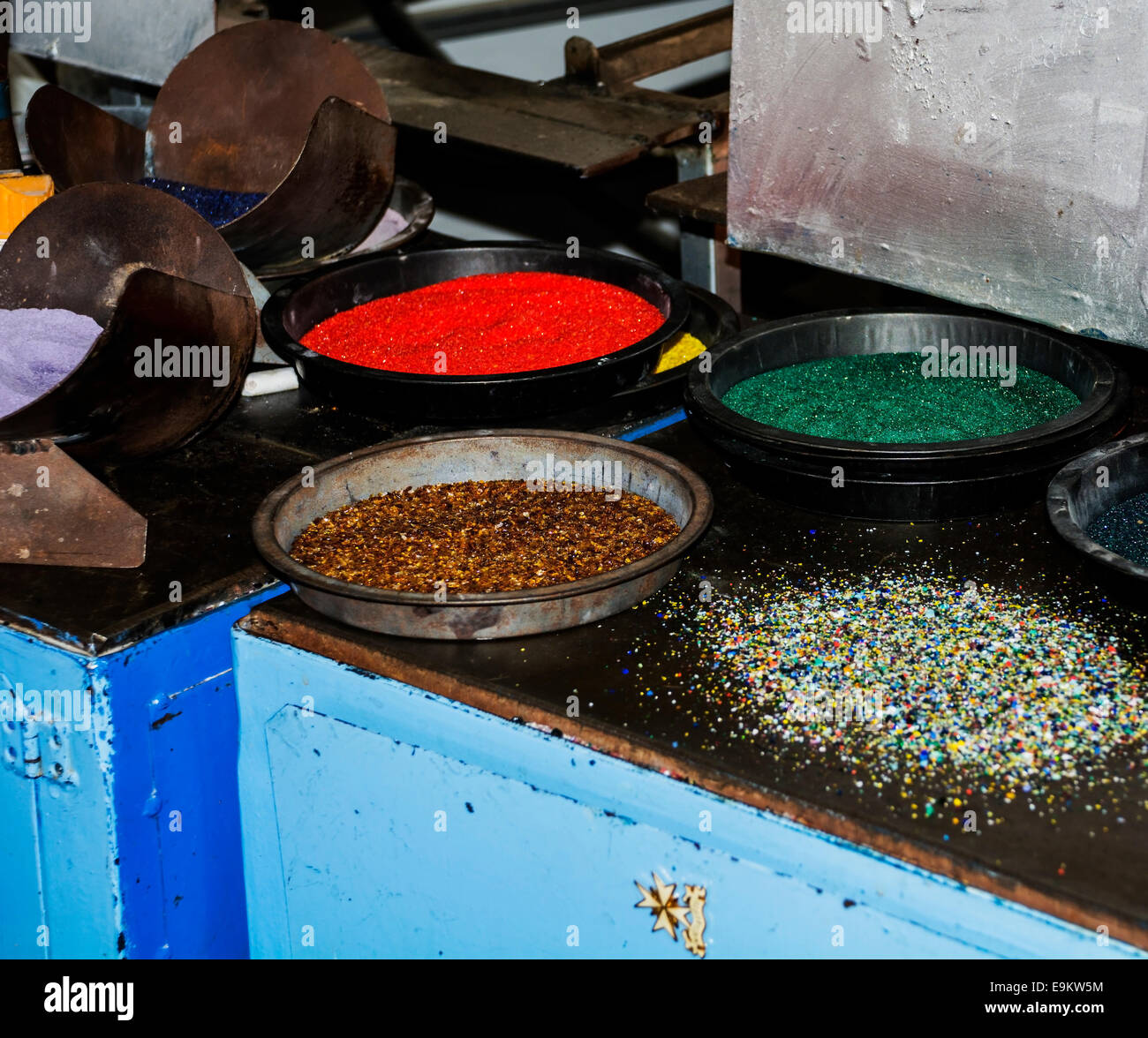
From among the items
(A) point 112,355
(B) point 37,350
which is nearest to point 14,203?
(B) point 37,350

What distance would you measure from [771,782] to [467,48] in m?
4.05

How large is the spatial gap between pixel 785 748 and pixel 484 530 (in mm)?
469

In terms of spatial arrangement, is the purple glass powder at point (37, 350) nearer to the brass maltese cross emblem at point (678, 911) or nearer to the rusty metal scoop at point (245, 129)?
the rusty metal scoop at point (245, 129)

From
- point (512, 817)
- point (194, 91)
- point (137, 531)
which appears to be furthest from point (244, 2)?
point (512, 817)

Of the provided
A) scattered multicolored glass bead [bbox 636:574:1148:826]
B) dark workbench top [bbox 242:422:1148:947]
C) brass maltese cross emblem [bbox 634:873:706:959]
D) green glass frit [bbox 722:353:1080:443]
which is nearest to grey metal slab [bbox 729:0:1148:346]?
green glass frit [bbox 722:353:1080:443]

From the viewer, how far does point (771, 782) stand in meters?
1.16

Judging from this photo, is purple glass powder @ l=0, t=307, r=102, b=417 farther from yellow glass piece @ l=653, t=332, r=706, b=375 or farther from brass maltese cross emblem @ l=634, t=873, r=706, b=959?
brass maltese cross emblem @ l=634, t=873, r=706, b=959

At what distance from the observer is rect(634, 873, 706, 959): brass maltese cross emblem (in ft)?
4.01

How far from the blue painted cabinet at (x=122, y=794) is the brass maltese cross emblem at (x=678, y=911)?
0.56 meters

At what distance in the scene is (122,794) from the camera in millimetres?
1479

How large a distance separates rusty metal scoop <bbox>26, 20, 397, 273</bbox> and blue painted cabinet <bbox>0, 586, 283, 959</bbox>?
37.4 inches

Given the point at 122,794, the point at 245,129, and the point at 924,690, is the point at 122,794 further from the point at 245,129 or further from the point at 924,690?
the point at 245,129

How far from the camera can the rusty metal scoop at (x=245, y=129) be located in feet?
7.54

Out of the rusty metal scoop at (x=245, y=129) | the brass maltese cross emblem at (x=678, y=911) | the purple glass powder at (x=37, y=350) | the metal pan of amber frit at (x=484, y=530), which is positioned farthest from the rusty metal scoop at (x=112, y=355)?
the brass maltese cross emblem at (x=678, y=911)
